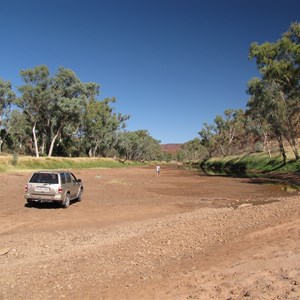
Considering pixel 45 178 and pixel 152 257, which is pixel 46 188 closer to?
pixel 45 178

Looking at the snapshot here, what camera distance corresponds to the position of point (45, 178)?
58.3 feet

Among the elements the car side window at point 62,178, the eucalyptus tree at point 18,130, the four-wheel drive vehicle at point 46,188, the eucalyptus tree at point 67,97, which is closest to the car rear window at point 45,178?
the four-wheel drive vehicle at point 46,188

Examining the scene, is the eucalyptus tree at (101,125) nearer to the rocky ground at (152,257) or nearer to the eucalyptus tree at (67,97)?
the eucalyptus tree at (67,97)

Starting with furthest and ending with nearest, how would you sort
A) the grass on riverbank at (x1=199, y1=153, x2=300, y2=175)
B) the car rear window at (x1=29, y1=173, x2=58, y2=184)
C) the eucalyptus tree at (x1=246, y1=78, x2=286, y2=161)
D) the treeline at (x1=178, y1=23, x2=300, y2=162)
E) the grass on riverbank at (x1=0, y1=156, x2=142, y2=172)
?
the grass on riverbank at (x1=199, y1=153, x2=300, y2=175) → the eucalyptus tree at (x1=246, y1=78, x2=286, y2=161) → the grass on riverbank at (x1=0, y1=156, x2=142, y2=172) → the treeline at (x1=178, y1=23, x2=300, y2=162) → the car rear window at (x1=29, y1=173, x2=58, y2=184)

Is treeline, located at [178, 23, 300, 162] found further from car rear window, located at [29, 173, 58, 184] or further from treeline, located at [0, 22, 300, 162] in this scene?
car rear window, located at [29, 173, 58, 184]

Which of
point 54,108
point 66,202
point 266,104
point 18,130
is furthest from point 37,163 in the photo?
point 66,202

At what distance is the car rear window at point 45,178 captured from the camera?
17.7 meters

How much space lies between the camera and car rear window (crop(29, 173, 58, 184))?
17719mm

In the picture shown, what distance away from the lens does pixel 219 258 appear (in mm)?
8156

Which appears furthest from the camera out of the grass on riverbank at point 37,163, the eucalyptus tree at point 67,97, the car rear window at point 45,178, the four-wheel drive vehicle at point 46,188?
the eucalyptus tree at point 67,97

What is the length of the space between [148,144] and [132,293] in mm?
150316

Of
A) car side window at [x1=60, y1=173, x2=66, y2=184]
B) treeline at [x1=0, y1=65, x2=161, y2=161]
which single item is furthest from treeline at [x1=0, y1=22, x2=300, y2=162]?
car side window at [x1=60, y1=173, x2=66, y2=184]

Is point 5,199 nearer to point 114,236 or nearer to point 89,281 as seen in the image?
point 114,236

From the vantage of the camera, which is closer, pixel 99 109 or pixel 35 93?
pixel 35 93
